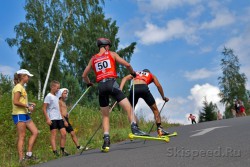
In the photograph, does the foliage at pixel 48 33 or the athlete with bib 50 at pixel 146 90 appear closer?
the athlete with bib 50 at pixel 146 90

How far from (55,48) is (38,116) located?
61.4 feet

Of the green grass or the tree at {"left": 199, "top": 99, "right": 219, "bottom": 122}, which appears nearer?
the green grass

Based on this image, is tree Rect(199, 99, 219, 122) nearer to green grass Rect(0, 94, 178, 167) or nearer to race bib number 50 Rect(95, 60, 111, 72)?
green grass Rect(0, 94, 178, 167)

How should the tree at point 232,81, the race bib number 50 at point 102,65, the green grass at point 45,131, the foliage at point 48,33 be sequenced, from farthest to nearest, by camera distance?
1. the tree at point 232,81
2. the foliage at point 48,33
3. the green grass at point 45,131
4. the race bib number 50 at point 102,65

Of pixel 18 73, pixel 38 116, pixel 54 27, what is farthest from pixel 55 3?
pixel 18 73

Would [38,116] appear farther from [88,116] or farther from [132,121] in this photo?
[132,121]

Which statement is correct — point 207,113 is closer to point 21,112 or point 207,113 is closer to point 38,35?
point 38,35

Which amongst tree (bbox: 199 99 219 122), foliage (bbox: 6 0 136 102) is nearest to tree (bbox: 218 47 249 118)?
tree (bbox: 199 99 219 122)

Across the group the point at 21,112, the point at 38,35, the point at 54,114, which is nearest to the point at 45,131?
the point at 54,114

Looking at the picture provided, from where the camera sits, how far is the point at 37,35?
32.8m

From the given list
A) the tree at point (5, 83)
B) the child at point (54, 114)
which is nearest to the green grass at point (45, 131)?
the child at point (54, 114)

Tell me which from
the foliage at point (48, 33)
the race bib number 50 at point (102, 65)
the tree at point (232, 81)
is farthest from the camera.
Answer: the tree at point (232, 81)

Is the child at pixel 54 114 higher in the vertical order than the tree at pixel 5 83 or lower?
lower

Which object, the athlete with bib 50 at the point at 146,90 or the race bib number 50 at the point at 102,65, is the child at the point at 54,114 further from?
the race bib number 50 at the point at 102,65
